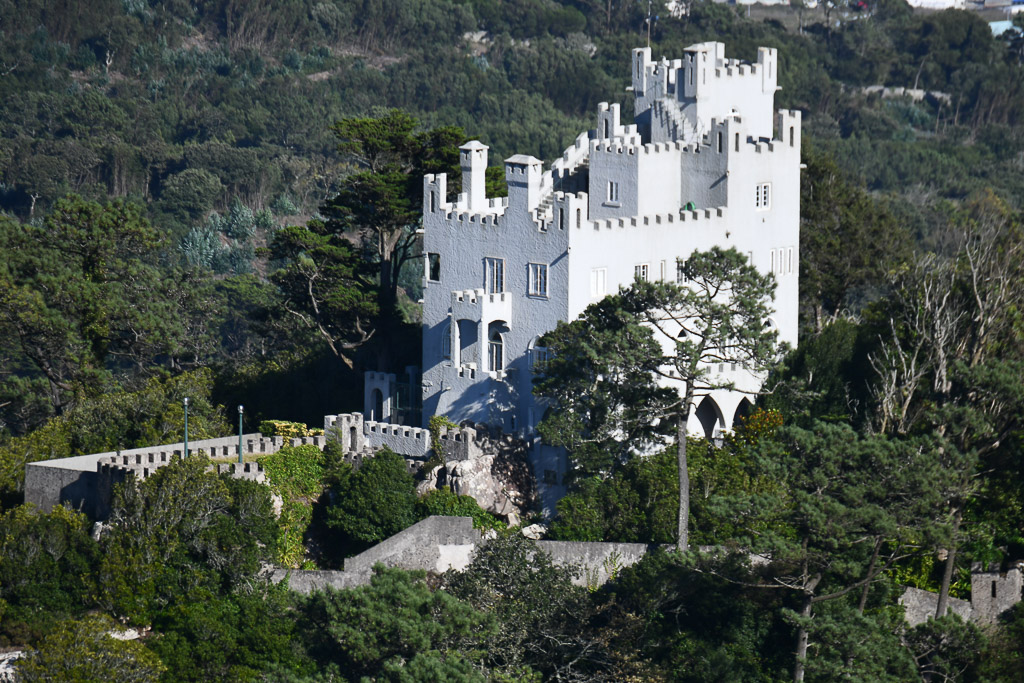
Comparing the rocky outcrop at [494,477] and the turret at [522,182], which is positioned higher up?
the turret at [522,182]

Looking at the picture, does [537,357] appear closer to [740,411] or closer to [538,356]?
[538,356]

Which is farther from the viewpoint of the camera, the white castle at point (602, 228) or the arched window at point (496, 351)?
the arched window at point (496, 351)

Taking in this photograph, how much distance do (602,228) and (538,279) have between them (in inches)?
79.9

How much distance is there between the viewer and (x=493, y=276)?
52.8 meters

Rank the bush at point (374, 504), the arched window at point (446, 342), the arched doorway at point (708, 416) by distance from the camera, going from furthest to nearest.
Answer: the arched doorway at point (708, 416) < the arched window at point (446, 342) < the bush at point (374, 504)

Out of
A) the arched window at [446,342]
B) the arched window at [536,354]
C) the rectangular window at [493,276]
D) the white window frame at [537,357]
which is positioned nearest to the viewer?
the white window frame at [537,357]

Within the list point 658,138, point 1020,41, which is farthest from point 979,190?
point 658,138

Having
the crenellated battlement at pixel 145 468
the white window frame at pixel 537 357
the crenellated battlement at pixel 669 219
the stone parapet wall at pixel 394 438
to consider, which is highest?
the crenellated battlement at pixel 669 219

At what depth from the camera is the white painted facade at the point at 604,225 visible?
169ft

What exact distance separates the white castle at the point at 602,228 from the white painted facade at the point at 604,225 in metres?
0.04

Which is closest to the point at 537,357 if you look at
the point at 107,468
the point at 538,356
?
the point at 538,356

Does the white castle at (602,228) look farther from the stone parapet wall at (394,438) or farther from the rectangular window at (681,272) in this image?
the stone parapet wall at (394,438)

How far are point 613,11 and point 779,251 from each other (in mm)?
105938

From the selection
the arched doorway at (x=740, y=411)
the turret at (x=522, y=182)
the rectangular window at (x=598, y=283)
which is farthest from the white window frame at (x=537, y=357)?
the arched doorway at (x=740, y=411)
